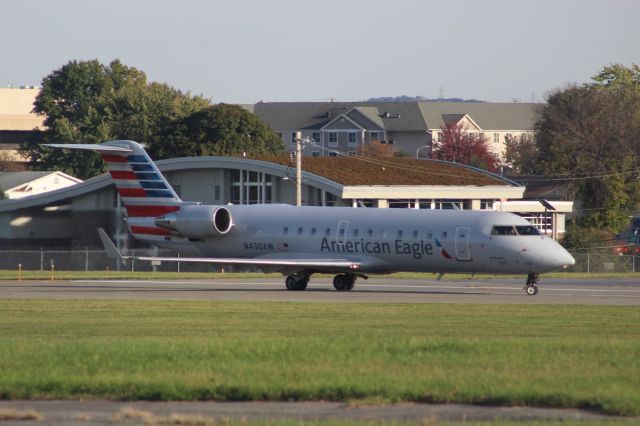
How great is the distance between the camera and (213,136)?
95938 mm

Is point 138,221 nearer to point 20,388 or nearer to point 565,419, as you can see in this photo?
point 20,388

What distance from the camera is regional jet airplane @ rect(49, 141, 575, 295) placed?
3628 centimetres

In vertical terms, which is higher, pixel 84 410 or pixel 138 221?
pixel 138 221

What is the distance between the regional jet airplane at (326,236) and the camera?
36281 millimetres

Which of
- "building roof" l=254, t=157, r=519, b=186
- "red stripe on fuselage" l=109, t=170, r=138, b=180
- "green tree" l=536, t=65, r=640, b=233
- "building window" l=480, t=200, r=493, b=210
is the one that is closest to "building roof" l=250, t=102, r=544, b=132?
"green tree" l=536, t=65, r=640, b=233

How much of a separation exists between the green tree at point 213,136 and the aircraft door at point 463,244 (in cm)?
5844

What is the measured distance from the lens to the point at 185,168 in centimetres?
6750

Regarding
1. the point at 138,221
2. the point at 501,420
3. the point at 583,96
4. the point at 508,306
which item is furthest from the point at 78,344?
the point at 583,96

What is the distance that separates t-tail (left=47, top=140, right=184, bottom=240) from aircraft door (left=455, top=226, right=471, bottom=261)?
10585mm

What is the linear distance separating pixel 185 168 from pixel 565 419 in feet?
183

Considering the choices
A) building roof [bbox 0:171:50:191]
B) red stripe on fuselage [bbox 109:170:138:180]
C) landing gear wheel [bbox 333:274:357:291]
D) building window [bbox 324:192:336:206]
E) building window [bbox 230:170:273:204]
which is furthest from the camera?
building roof [bbox 0:171:50:191]

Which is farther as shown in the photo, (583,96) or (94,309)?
(583,96)

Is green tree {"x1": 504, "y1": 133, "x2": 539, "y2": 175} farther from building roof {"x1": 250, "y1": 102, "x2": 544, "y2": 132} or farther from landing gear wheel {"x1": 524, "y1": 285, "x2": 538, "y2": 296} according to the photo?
landing gear wheel {"x1": 524, "y1": 285, "x2": 538, "y2": 296}

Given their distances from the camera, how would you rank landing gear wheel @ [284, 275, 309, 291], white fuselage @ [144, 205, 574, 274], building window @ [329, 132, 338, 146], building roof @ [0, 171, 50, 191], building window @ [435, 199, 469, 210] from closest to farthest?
1. white fuselage @ [144, 205, 574, 274]
2. landing gear wheel @ [284, 275, 309, 291]
3. building window @ [435, 199, 469, 210]
4. building roof @ [0, 171, 50, 191]
5. building window @ [329, 132, 338, 146]
